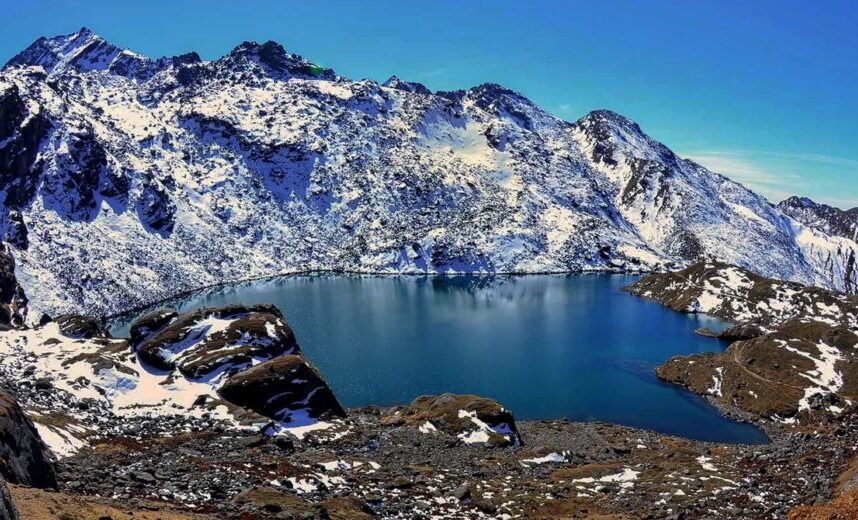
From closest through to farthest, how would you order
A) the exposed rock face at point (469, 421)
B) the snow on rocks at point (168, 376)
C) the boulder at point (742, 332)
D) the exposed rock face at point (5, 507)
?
1. the exposed rock face at point (5, 507)
2. the snow on rocks at point (168, 376)
3. the exposed rock face at point (469, 421)
4. the boulder at point (742, 332)

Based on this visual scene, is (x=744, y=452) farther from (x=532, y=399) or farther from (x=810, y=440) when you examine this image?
(x=532, y=399)

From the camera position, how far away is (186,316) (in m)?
71.8

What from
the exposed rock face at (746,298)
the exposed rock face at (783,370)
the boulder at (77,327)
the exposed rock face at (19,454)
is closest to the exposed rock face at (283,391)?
the boulder at (77,327)

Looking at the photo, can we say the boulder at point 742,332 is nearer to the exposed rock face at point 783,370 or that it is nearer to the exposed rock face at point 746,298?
the exposed rock face at point 783,370

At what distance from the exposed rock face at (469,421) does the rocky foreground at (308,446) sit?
0.20 m

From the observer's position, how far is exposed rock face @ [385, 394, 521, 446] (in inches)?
2351

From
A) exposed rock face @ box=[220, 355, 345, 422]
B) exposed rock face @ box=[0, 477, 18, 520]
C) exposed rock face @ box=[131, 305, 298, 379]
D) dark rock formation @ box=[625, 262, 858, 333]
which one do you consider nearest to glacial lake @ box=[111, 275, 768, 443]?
dark rock formation @ box=[625, 262, 858, 333]

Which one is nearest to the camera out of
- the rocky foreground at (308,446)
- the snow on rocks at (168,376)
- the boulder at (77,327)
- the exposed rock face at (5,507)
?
the exposed rock face at (5,507)

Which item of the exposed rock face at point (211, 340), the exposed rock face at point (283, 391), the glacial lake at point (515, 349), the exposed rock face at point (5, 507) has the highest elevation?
the exposed rock face at point (5, 507)

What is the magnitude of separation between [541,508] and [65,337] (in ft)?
200

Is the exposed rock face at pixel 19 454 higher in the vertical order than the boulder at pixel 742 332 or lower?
higher

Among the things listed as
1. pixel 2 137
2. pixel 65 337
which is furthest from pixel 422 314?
pixel 2 137

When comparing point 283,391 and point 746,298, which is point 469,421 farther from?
point 746,298

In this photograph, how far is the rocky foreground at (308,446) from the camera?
30469 mm
